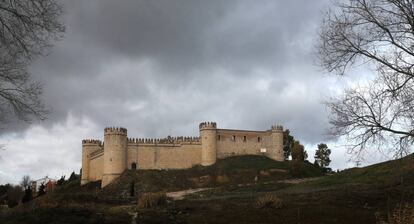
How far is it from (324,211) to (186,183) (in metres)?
38.7

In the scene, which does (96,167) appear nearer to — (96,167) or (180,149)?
(96,167)

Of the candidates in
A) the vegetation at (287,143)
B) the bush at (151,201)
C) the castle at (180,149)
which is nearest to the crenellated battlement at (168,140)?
the castle at (180,149)

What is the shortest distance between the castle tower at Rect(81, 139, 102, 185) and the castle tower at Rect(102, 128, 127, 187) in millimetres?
10653

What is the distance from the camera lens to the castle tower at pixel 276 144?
232 feet

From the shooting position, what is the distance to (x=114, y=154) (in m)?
64.8

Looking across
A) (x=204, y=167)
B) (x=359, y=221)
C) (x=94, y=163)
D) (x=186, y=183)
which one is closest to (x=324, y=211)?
(x=359, y=221)

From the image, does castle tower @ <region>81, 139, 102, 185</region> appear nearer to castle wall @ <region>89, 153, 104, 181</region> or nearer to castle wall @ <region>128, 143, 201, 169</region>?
castle wall @ <region>89, 153, 104, 181</region>

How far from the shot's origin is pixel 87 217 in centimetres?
2003

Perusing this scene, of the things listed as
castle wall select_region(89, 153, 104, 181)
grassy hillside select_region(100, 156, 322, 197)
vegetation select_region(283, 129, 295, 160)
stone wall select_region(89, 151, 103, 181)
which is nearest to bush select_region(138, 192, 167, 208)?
grassy hillside select_region(100, 156, 322, 197)

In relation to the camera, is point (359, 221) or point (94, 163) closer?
point (359, 221)

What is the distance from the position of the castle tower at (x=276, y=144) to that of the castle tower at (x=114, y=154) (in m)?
19.1

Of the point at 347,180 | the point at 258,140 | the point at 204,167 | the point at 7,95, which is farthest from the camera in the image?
the point at 258,140

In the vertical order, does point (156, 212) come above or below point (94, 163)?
below

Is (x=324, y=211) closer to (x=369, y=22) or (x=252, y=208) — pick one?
(x=252, y=208)
